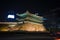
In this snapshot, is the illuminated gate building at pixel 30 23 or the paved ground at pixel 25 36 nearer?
the paved ground at pixel 25 36

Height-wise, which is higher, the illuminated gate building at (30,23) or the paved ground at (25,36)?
the illuminated gate building at (30,23)

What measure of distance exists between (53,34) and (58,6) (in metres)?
0.71

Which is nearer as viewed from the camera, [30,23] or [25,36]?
[25,36]

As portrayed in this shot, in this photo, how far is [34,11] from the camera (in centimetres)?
439

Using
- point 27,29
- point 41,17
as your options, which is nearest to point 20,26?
point 27,29

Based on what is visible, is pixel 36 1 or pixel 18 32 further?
pixel 36 1

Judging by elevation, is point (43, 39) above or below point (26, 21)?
below

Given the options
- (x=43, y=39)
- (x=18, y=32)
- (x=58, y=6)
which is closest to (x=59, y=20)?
(x=58, y=6)

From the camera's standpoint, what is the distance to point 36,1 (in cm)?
452

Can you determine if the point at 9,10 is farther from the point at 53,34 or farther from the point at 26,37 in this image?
the point at 53,34

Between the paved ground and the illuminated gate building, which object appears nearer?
the paved ground

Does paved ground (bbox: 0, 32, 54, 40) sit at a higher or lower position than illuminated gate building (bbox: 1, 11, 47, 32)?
lower

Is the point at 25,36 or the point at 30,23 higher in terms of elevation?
the point at 30,23

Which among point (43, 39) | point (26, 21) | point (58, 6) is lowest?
point (43, 39)
